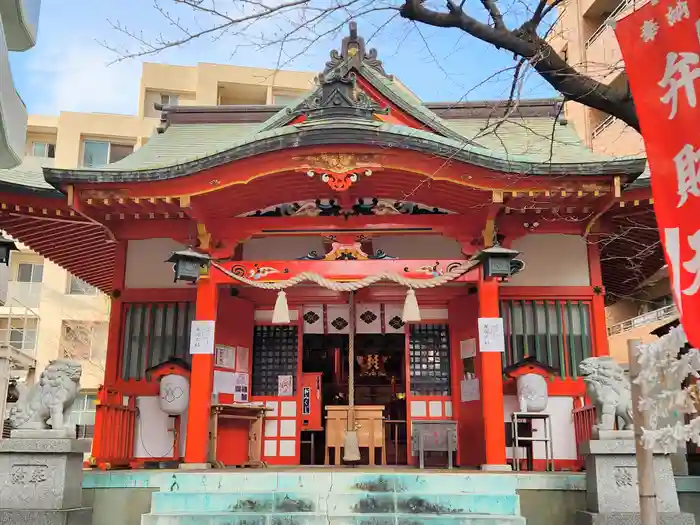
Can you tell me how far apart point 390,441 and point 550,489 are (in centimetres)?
685

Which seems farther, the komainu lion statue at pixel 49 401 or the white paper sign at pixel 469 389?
the white paper sign at pixel 469 389

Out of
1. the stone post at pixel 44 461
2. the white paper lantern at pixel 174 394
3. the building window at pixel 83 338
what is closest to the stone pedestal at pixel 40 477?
the stone post at pixel 44 461

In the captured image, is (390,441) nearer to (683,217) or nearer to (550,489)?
(550,489)

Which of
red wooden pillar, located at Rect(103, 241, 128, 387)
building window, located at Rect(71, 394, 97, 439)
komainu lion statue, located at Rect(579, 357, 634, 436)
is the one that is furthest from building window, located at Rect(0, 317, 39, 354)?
komainu lion statue, located at Rect(579, 357, 634, 436)

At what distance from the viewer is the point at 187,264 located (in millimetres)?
9289

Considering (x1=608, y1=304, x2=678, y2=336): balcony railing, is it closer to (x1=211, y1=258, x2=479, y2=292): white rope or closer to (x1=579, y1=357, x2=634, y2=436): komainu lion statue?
(x1=211, y1=258, x2=479, y2=292): white rope

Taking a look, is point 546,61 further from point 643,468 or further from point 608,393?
point 608,393

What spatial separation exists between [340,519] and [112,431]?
Result: 376 centimetres

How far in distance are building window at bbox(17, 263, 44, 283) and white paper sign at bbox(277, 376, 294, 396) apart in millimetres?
21956

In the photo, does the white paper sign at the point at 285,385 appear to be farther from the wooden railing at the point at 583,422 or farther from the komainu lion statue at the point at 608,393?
the komainu lion statue at the point at 608,393

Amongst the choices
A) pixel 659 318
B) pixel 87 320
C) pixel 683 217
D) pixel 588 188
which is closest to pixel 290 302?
pixel 588 188

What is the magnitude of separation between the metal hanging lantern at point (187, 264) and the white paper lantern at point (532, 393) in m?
4.68

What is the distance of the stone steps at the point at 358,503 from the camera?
24.1ft

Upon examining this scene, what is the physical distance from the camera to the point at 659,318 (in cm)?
2120
